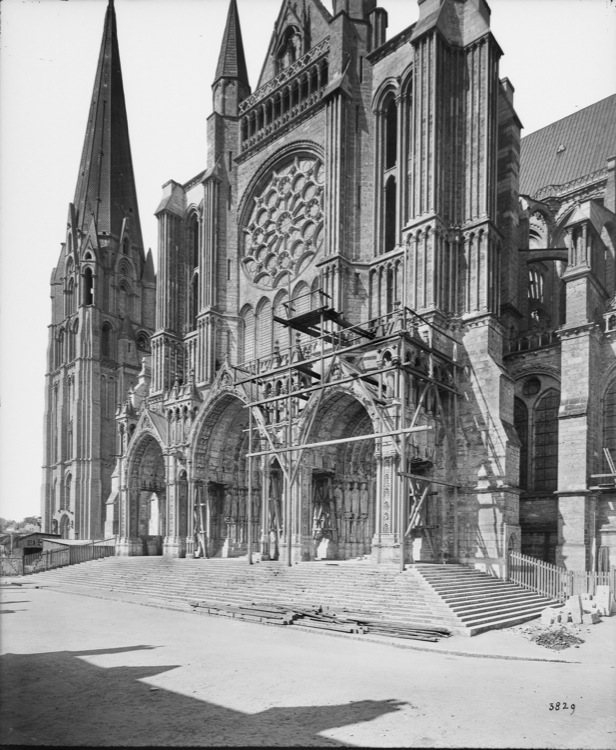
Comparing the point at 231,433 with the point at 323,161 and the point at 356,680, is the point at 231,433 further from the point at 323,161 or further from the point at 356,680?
the point at 356,680

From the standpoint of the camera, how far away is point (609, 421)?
23.0m

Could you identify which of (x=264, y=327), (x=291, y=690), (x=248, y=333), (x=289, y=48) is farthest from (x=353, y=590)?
(x=289, y=48)

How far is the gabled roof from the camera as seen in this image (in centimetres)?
3700

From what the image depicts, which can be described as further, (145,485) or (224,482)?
(145,485)

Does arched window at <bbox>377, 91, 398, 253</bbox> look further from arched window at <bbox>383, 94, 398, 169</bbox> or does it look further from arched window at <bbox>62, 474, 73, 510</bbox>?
arched window at <bbox>62, 474, 73, 510</bbox>

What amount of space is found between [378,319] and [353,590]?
9.85 m

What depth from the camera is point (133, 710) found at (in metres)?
8.34

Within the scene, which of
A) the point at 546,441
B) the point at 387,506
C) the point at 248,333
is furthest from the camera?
the point at 248,333

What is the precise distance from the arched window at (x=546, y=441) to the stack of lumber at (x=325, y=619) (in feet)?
36.1

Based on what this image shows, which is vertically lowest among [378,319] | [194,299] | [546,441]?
[546,441]

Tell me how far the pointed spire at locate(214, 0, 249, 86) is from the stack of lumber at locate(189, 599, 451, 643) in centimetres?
2705

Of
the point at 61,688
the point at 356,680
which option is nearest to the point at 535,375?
the point at 356,680

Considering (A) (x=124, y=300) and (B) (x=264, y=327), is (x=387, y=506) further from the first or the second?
(A) (x=124, y=300)

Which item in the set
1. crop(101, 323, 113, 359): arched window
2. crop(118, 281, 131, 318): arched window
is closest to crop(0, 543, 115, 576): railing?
crop(101, 323, 113, 359): arched window
